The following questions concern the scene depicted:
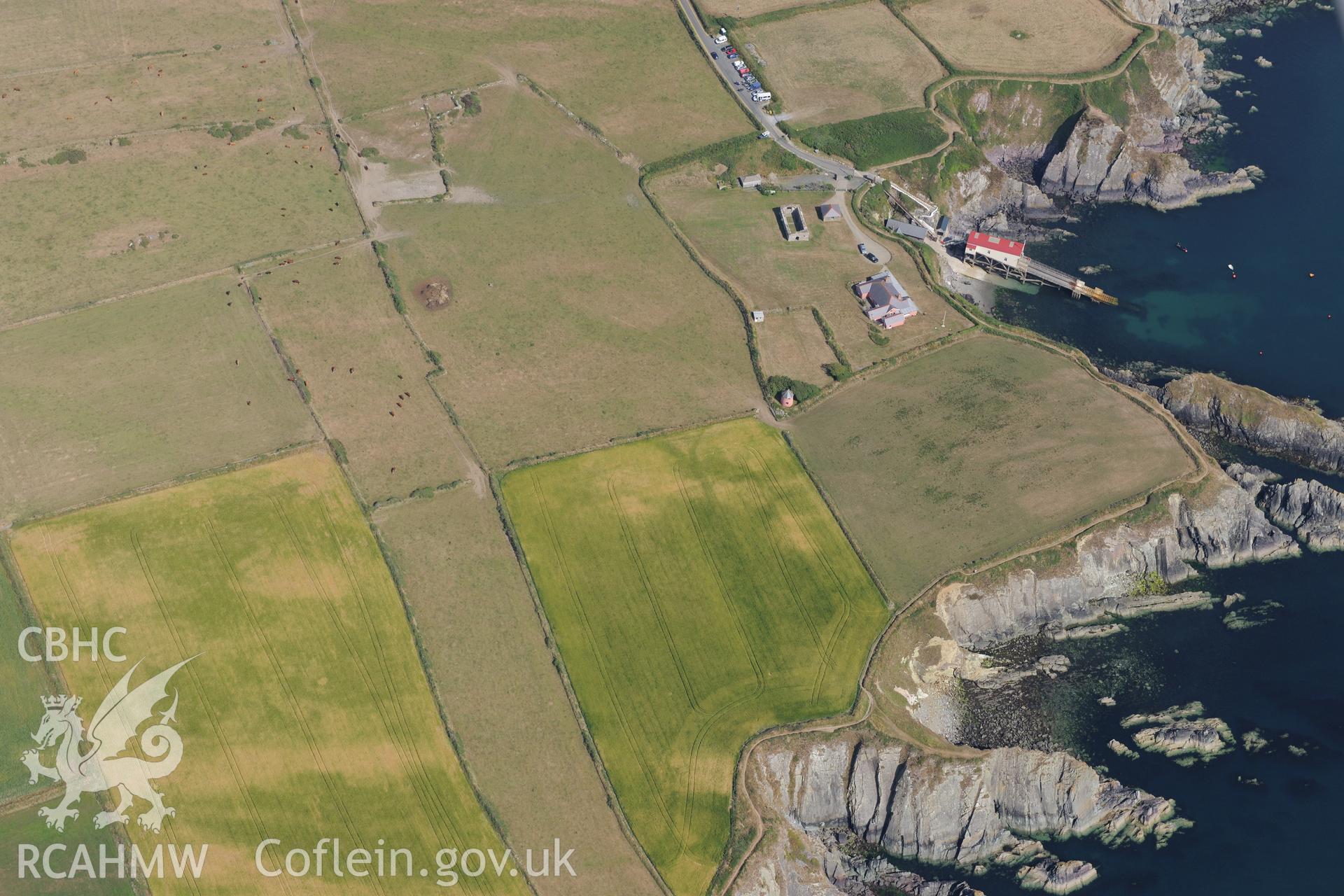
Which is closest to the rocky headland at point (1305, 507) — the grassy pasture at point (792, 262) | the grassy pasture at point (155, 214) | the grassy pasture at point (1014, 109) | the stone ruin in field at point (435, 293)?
the grassy pasture at point (792, 262)

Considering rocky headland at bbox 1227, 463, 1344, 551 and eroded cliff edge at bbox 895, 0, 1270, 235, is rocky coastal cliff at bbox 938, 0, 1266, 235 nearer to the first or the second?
eroded cliff edge at bbox 895, 0, 1270, 235

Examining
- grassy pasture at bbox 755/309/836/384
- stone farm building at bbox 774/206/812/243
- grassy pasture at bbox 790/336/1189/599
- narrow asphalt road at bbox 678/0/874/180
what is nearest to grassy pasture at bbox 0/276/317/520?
grassy pasture at bbox 755/309/836/384

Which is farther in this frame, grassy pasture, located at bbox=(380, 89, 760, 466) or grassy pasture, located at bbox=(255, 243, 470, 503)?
grassy pasture, located at bbox=(380, 89, 760, 466)

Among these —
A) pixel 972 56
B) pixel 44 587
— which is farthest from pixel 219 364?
pixel 972 56

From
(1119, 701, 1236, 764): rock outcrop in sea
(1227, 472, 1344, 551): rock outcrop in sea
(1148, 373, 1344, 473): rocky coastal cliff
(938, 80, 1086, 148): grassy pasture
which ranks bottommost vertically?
(1119, 701, 1236, 764): rock outcrop in sea

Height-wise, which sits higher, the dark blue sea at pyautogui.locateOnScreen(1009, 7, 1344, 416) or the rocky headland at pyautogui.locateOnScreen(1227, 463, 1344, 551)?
the dark blue sea at pyautogui.locateOnScreen(1009, 7, 1344, 416)

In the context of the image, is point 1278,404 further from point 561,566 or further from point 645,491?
point 561,566
